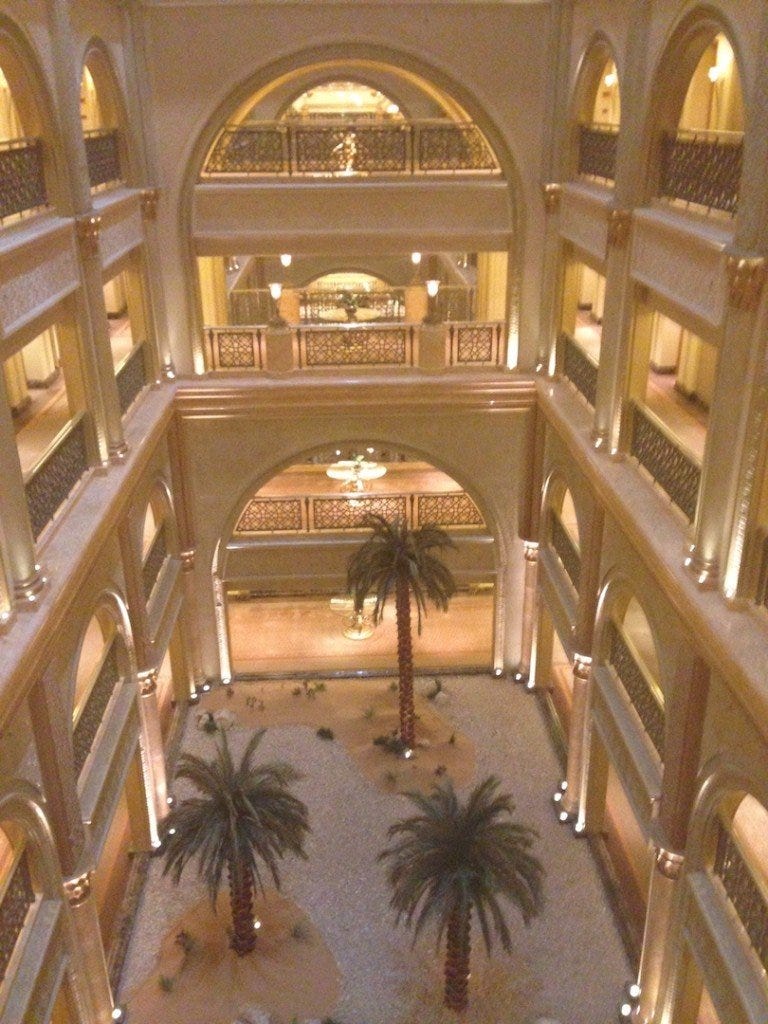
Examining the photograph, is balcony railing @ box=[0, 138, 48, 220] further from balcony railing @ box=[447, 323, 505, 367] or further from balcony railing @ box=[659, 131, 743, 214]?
balcony railing @ box=[447, 323, 505, 367]

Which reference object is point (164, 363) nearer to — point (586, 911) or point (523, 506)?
point (523, 506)

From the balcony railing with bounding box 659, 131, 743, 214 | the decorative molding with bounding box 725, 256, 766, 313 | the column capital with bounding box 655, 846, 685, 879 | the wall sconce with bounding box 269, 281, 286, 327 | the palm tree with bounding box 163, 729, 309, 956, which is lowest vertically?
the palm tree with bounding box 163, 729, 309, 956

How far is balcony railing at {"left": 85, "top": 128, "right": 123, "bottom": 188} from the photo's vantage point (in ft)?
35.3

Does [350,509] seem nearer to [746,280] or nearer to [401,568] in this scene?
[401,568]

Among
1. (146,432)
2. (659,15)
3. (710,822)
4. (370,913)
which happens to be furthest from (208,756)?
(659,15)

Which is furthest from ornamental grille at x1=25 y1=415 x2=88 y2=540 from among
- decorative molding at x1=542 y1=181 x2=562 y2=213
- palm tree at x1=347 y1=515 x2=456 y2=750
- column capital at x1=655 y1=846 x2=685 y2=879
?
decorative molding at x1=542 y1=181 x2=562 y2=213

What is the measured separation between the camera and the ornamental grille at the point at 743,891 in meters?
6.93

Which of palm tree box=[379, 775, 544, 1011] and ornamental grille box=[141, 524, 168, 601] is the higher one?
ornamental grille box=[141, 524, 168, 601]

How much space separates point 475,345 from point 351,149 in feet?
10.5

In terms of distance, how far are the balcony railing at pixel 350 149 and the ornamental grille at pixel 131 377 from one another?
2.69 metres

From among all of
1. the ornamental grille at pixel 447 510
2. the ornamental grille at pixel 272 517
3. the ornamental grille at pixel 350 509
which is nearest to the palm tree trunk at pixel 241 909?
the ornamental grille at pixel 272 517

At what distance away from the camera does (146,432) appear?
1159 centimetres

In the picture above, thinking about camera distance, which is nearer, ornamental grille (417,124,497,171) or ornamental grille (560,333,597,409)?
ornamental grille (560,333,597,409)

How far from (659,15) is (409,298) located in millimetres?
12165
